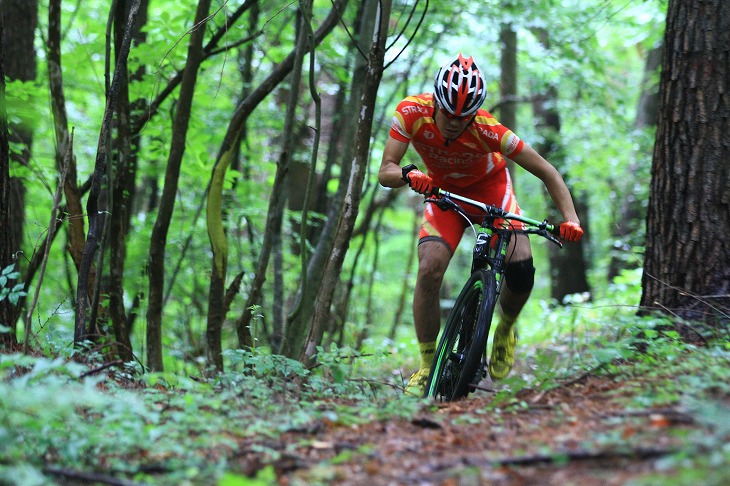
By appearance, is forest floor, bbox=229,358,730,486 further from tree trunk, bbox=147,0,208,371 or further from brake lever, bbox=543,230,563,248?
tree trunk, bbox=147,0,208,371

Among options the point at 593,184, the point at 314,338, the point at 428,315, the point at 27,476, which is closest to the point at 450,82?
the point at 428,315

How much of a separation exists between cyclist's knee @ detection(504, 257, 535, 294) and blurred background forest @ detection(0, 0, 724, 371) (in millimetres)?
1179

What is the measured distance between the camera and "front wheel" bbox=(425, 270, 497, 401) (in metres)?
4.32

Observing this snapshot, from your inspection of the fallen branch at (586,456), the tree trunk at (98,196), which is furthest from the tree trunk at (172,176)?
the fallen branch at (586,456)

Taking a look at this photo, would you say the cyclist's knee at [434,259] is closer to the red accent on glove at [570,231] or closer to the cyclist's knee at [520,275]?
the cyclist's knee at [520,275]

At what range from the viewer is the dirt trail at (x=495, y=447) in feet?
8.06

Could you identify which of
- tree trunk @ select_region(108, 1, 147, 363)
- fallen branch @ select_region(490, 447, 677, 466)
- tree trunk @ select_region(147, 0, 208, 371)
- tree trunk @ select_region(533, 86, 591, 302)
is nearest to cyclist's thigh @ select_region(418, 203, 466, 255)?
tree trunk @ select_region(147, 0, 208, 371)

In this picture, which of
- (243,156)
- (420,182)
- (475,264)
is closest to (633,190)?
(243,156)

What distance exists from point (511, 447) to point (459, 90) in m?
2.51

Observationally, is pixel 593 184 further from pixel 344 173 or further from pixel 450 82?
pixel 450 82

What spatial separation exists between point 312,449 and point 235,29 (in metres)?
5.05

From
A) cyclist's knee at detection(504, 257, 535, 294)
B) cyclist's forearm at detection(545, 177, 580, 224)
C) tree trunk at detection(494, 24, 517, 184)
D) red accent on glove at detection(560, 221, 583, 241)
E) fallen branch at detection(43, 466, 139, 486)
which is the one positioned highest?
tree trunk at detection(494, 24, 517, 184)

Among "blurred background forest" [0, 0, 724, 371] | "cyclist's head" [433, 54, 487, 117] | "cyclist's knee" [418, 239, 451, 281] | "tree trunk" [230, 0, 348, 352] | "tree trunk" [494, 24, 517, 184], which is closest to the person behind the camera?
"cyclist's head" [433, 54, 487, 117]

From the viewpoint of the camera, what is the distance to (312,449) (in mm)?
2963
